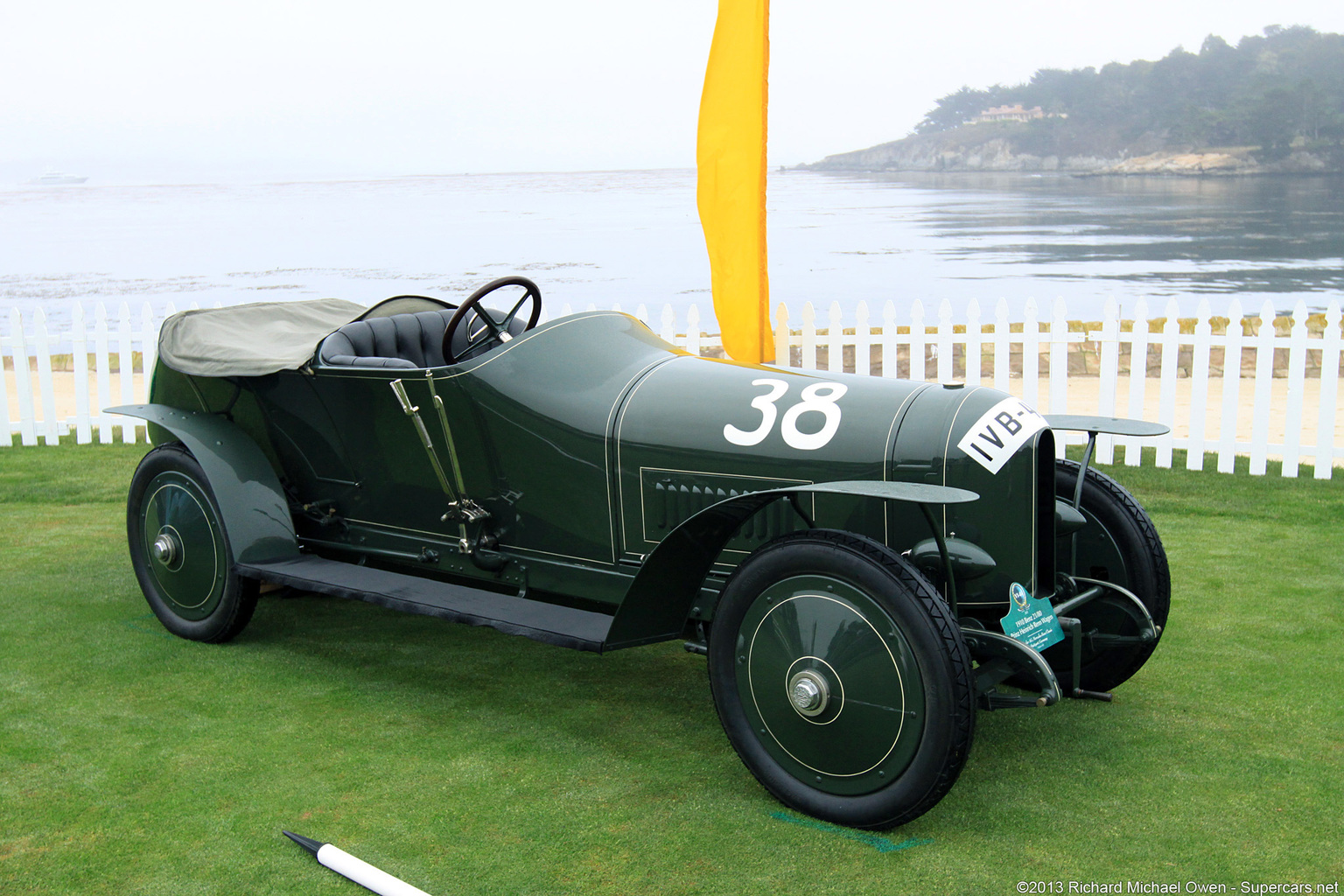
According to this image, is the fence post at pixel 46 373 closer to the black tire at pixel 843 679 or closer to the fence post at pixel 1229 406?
the black tire at pixel 843 679

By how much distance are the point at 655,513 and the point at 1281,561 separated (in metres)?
3.47

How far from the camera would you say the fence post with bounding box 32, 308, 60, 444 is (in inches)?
331

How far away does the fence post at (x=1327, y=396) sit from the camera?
6.63 m

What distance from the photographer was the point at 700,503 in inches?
128

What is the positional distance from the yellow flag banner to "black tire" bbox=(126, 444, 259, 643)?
3625mm

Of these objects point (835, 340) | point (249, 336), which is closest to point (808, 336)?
point (835, 340)

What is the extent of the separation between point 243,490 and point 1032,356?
5397 mm

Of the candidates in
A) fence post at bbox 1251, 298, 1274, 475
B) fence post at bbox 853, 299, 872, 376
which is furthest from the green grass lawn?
fence post at bbox 853, 299, 872, 376

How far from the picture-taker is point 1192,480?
22.3 feet

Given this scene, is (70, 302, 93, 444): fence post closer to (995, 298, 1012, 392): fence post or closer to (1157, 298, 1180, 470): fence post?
(995, 298, 1012, 392): fence post

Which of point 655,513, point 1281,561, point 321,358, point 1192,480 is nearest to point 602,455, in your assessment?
point 655,513

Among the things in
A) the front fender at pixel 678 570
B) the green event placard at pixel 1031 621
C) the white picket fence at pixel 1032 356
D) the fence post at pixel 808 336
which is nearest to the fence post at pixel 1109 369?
the white picket fence at pixel 1032 356

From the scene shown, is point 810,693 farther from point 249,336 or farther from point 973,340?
point 973,340

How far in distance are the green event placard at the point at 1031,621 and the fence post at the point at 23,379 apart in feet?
26.4
